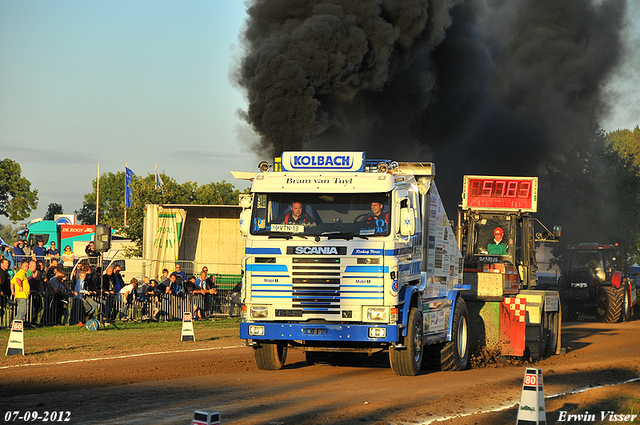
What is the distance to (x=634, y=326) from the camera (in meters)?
24.6

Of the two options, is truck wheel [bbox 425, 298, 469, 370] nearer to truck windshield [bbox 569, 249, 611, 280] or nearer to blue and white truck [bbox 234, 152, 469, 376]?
blue and white truck [bbox 234, 152, 469, 376]

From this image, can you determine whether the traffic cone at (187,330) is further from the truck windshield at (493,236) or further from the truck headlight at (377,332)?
the truck headlight at (377,332)

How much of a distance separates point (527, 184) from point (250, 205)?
31.7 feet

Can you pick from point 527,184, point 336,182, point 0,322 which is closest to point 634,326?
point 527,184

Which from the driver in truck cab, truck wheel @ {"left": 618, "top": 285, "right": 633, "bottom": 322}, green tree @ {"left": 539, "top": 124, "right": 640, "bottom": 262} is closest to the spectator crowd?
the driver in truck cab

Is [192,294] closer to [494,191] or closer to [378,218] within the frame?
[494,191]

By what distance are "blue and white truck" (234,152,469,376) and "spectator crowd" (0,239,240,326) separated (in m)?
7.92

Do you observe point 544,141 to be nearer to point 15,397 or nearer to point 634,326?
point 634,326

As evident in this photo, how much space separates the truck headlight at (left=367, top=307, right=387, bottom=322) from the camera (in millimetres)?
10445

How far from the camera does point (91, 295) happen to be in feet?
64.3

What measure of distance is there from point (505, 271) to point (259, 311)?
23.5 ft

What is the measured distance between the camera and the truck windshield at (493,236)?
18.3 meters

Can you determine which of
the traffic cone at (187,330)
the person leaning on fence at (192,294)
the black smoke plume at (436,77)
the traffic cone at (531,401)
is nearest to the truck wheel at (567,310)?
the black smoke plume at (436,77)

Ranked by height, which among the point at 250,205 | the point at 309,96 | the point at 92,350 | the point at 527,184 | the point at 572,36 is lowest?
the point at 92,350
